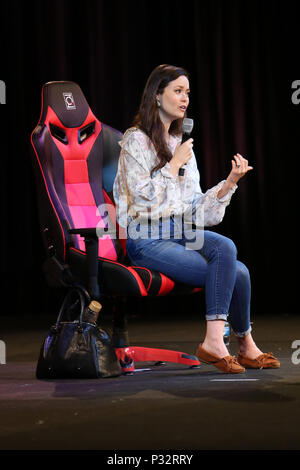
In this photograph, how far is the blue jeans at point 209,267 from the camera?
8.09 feet

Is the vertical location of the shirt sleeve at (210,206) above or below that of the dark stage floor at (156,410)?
above

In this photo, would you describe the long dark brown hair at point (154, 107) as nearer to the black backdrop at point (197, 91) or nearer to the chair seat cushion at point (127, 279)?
the chair seat cushion at point (127, 279)

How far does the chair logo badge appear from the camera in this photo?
288cm

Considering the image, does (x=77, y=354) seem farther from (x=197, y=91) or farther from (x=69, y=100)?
(x=197, y=91)

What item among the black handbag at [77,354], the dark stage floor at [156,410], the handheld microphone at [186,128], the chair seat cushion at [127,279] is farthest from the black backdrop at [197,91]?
the black handbag at [77,354]

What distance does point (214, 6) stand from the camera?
5164 mm

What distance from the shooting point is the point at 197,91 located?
519cm

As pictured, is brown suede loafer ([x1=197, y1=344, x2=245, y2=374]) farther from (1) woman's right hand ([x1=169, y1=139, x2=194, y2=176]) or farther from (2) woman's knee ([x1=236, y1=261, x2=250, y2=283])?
(1) woman's right hand ([x1=169, y1=139, x2=194, y2=176])

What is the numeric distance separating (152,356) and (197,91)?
2.86 meters

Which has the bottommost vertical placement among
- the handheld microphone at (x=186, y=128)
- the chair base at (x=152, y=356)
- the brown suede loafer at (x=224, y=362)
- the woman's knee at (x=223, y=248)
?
the chair base at (x=152, y=356)

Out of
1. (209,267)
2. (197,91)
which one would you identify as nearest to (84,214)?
(209,267)

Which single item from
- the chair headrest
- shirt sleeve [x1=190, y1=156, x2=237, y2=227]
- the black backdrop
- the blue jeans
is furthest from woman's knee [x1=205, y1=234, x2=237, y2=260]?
the black backdrop

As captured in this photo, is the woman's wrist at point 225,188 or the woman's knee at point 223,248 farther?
the woman's wrist at point 225,188

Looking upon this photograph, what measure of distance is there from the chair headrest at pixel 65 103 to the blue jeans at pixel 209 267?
54 centimetres
